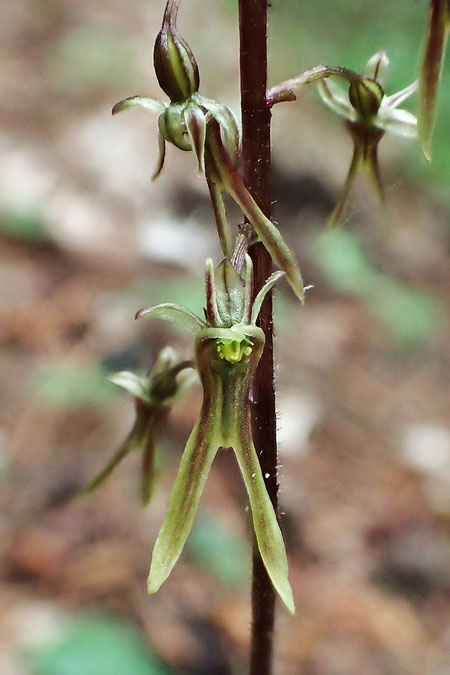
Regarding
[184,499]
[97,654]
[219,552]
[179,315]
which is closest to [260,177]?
[179,315]

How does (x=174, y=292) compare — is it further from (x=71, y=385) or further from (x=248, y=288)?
(x=248, y=288)

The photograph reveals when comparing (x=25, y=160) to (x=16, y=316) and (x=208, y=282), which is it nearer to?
(x=16, y=316)

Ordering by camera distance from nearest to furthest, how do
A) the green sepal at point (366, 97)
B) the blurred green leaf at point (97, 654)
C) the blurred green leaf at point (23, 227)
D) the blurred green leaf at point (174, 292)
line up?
the green sepal at point (366, 97), the blurred green leaf at point (97, 654), the blurred green leaf at point (174, 292), the blurred green leaf at point (23, 227)

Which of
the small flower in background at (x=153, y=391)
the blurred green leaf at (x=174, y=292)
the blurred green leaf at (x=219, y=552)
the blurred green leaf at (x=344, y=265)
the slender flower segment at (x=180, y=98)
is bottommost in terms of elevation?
the blurred green leaf at (x=219, y=552)

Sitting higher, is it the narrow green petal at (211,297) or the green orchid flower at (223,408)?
the narrow green petal at (211,297)

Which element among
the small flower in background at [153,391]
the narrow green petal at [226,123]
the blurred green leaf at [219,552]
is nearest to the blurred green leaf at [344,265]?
the blurred green leaf at [219,552]

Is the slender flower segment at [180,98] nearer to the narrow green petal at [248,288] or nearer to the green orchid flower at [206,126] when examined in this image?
the green orchid flower at [206,126]
